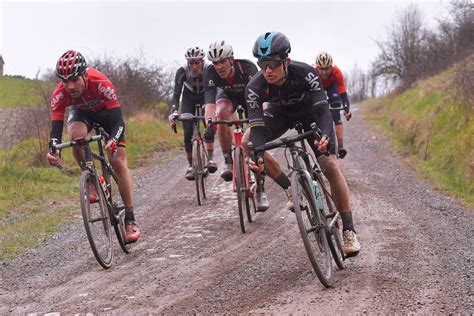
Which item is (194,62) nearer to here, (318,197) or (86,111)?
(86,111)

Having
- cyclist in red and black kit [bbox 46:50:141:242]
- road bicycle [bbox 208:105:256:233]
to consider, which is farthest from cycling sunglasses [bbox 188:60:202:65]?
cyclist in red and black kit [bbox 46:50:141:242]

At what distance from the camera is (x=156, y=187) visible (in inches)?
490

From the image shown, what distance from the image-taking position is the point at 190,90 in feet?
34.8

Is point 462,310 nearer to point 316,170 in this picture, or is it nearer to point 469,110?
point 316,170

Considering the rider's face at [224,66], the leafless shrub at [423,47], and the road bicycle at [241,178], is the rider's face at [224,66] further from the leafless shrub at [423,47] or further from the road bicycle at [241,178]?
the leafless shrub at [423,47]

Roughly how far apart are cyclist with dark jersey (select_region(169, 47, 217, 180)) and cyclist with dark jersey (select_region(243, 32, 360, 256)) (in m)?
3.95

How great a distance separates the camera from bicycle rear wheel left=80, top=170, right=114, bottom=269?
20.7 feet

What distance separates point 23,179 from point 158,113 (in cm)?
1240

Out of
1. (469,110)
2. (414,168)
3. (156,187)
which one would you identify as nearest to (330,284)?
(156,187)

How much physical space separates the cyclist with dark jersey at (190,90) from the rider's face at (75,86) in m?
3.26

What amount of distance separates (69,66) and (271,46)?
213 centimetres

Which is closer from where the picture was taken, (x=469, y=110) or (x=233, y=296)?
(x=233, y=296)

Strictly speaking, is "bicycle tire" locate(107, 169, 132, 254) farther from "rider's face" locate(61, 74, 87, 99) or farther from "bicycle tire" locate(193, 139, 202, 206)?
"bicycle tire" locate(193, 139, 202, 206)

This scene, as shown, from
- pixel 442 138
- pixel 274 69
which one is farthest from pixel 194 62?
pixel 442 138
